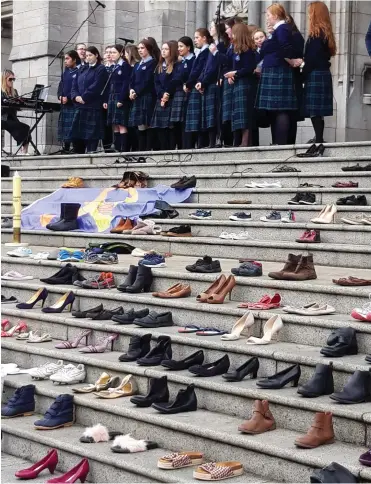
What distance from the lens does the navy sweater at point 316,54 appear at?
41.8 feet

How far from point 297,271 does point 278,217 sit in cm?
219

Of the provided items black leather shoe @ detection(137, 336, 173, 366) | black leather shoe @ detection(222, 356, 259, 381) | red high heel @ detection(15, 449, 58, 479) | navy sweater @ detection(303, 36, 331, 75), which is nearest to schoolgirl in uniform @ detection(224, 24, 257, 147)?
navy sweater @ detection(303, 36, 331, 75)

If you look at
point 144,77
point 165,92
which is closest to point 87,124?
point 144,77

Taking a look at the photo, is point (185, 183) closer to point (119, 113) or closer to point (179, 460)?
point (119, 113)

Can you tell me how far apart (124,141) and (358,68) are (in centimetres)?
339

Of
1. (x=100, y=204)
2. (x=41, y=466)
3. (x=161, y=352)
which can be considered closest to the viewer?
(x=41, y=466)

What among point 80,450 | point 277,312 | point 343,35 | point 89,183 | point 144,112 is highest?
point 343,35

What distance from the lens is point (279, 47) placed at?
41.8 feet

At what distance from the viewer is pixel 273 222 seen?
34.2ft

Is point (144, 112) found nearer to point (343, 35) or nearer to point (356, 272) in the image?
point (343, 35)

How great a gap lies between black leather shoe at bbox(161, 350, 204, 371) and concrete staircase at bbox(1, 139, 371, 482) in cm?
10

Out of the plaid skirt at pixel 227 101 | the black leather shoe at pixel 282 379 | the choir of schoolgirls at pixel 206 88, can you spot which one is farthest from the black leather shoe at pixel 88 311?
the plaid skirt at pixel 227 101

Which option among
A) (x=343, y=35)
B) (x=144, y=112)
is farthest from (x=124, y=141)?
(x=343, y=35)

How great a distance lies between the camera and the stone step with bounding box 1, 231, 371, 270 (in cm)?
919
